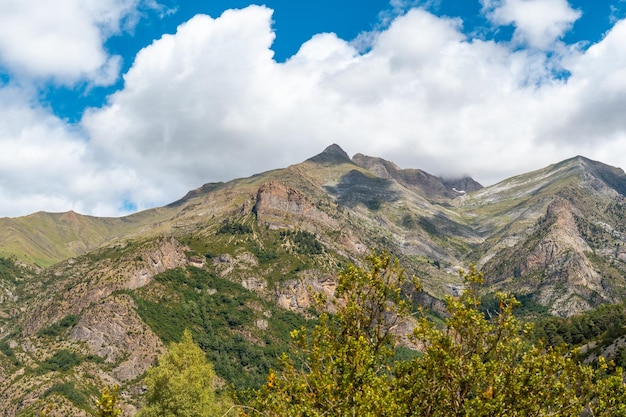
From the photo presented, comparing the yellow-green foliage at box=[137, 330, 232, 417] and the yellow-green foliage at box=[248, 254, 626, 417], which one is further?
the yellow-green foliage at box=[137, 330, 232, 417]

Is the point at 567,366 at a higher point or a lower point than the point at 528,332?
lower

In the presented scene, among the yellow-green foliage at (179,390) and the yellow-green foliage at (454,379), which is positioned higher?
the yellow-green foliage at (454,379)


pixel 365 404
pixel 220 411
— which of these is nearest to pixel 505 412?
pixel 365 404

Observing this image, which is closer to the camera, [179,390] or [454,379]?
[454,379]

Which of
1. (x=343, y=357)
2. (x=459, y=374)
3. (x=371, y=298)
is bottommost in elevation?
(x=459, y=374)

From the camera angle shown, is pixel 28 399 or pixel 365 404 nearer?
pixel 365 404

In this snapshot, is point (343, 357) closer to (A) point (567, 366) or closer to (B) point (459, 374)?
(B) point (459, 374)

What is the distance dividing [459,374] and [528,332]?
3738 mm

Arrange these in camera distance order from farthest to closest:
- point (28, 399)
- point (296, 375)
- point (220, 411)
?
1. point (28, 399)
2. point (220, 411)
3. point (296, 375)

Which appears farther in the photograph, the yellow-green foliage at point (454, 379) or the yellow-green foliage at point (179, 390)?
the yellow-green foliage at point (179, 390)

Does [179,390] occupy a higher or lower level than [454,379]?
lower

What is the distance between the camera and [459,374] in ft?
58.0

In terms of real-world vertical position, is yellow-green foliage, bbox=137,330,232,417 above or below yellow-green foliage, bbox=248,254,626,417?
below

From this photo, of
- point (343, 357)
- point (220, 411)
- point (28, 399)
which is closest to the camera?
point (343, 357)
